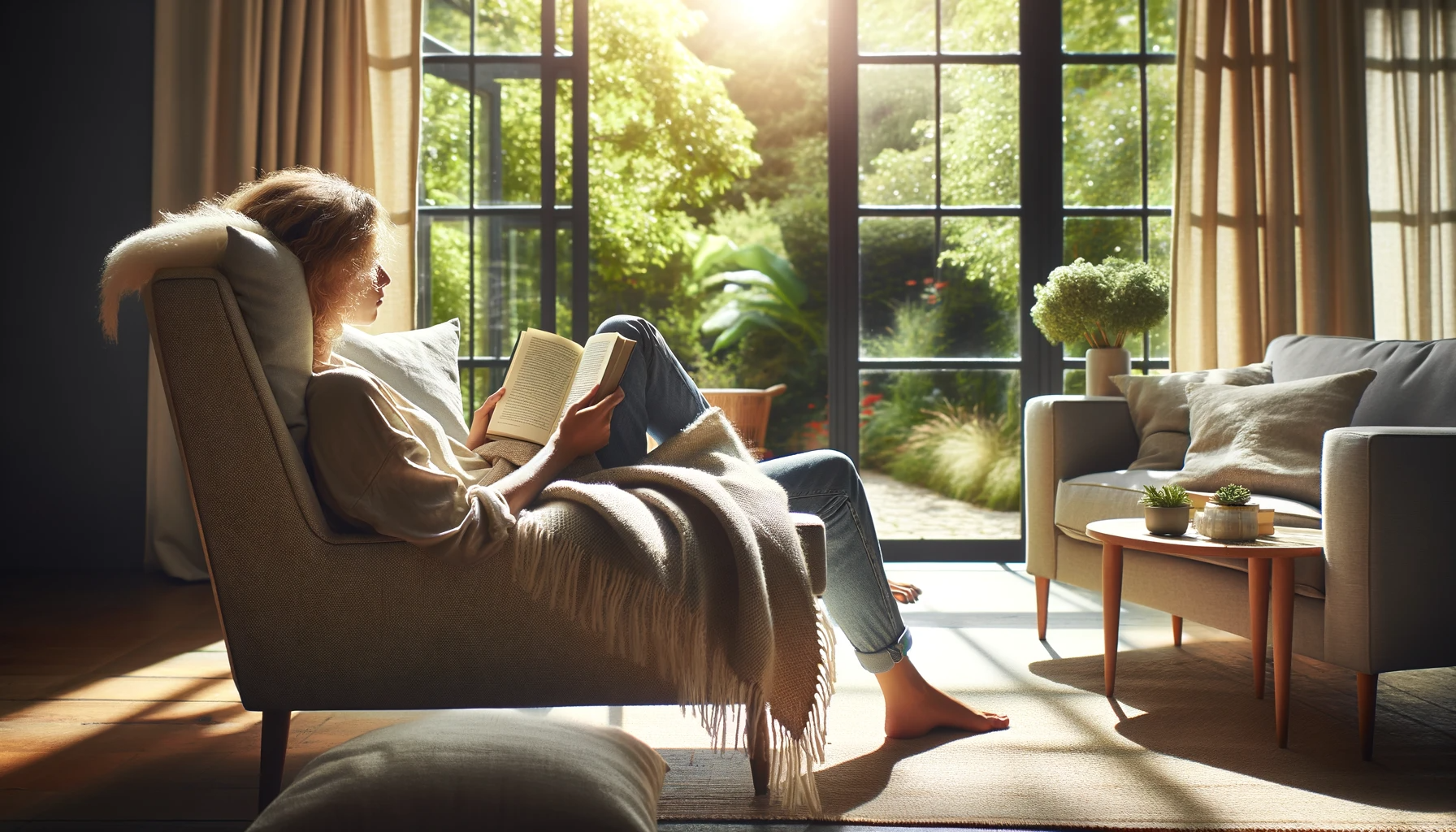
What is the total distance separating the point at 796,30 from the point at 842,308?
5875 mm

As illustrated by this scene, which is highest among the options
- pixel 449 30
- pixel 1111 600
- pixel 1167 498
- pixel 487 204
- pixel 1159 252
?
pixel 449 30

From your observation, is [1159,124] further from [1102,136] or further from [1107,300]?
[1107,300]

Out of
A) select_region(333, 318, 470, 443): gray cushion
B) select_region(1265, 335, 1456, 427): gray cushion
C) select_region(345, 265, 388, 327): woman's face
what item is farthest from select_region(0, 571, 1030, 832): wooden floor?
select_region(1265, 335, 1456, 427): gray cushion

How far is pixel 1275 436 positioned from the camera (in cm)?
237

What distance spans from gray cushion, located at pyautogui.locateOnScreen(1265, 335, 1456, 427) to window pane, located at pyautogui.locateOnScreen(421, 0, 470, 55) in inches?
119

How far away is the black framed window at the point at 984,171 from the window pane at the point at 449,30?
1.40m

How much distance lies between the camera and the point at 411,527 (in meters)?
1.34

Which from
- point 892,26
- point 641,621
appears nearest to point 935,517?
point 892,26

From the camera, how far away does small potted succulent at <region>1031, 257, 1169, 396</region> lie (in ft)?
10.6

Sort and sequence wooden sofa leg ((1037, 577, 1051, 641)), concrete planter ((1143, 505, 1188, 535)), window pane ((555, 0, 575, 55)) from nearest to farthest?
1. concrete planter ((1143, 505, 1188, 535))
2. wooden sofa leg ((1037, 577, 1051, 641))
3. window pane ((555, 0, 575, 55))

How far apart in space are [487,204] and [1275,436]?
8.97 ft

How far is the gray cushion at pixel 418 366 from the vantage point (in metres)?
1.94

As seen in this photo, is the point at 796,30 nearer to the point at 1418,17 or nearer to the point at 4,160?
the point at 1418,17

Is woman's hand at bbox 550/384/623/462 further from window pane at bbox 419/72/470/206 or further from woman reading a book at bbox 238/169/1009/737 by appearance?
window pane at bbox 419/72/470/206
